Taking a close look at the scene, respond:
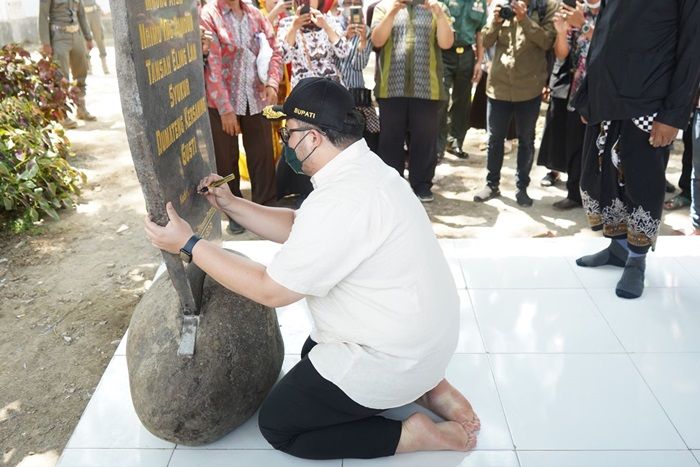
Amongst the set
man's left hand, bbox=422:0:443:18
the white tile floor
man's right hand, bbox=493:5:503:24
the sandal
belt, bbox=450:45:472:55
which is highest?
man's left hand, bbox=422:0:443:18

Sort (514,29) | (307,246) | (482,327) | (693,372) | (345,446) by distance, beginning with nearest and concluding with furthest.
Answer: (307,246) → (345,446) → (693,372) → (482,327) → (514,29)

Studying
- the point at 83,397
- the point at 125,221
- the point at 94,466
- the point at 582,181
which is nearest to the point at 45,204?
the point at 125,221

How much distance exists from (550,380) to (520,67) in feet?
9.38

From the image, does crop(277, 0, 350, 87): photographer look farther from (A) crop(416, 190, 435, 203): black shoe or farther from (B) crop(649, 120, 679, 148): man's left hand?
(B) crop(649, 120, 679, 148): man's left hand

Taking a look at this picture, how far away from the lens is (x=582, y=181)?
3600 millimetres

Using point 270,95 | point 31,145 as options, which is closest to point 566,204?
point 270,95

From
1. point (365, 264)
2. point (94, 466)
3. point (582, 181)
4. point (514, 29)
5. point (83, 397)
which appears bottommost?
point (83, 397)

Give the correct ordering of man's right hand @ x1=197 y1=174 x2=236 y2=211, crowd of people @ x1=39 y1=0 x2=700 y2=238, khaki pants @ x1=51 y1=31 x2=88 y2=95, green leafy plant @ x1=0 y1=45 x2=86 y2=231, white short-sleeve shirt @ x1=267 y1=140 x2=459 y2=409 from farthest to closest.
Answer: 1. khaki pants @ x1=51 y1=31 x2=88 y2=95
2. green leafy plant @ x1=0 y1=45 x2=86 y2=231
3. crowd of people @ x1=39 y1=0 x2=700 y2=238
4. man's right hand @ x1=197 y1=174 x2=236 y2=211
5. white short-sleeve shirt @ x1=267 y1=140 x2=459 y2=409

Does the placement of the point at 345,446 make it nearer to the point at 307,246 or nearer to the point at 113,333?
the point at 307,246

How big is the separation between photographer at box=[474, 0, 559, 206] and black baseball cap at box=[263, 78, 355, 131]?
3.07 m

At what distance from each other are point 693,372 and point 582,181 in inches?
50.9

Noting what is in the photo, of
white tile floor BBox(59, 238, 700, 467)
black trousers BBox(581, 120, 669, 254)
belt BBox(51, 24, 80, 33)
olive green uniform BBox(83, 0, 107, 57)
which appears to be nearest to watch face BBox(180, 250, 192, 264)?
white tile floor BBox(59, 238, 700, 467)

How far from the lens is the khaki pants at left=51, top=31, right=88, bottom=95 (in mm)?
7364

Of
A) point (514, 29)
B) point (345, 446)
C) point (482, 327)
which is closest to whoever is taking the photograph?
point (345, 446)
